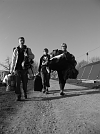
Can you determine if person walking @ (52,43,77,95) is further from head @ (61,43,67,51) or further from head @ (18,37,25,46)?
head @ (18,37,25,46)

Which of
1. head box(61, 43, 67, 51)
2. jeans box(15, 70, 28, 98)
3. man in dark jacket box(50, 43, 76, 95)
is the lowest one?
jeans box(15, 70, 28, 98)

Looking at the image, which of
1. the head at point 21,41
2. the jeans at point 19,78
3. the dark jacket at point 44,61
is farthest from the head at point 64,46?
the jeans at point 19,78

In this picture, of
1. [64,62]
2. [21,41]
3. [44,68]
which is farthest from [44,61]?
[21,41]

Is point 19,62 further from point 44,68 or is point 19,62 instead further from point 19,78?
point 44,68

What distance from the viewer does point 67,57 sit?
16.4 ft

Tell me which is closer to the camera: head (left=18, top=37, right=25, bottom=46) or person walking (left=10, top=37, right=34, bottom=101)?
person walking (left=10, top=37, right=34, bottom=101)

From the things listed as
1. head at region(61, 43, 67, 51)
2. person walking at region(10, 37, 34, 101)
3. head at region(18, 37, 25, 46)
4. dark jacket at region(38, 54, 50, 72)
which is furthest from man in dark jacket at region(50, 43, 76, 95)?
head at region(18, 37, 25, 46)

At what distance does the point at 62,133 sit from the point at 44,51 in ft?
14.4

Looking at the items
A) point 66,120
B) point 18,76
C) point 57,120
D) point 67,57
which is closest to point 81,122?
point 66,120

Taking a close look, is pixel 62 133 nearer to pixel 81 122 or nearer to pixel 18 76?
pixel 81 122

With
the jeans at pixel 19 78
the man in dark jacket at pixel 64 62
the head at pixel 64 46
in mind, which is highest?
the head at pixel 64 46

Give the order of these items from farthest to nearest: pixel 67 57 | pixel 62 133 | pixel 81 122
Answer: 1. pixel 67 57
2. pixel 81 122
3. pixel 62 133

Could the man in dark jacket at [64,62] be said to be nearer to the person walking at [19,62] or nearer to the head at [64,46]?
the head at [64,46]

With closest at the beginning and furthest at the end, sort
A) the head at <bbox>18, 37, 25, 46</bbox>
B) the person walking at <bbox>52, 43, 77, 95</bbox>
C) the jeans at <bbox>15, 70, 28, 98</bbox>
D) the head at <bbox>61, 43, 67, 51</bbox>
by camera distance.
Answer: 1. the jeans at <bbox>15, 70, 28, 98</bbox>
2. the head at <bbox>18, 37, 25, 46</bbox>
3. the person walking at <bbox>52, 43, 77, 95</bbox>
4. the head at <bbox>61, 43, 67, 51</bbox>
